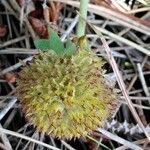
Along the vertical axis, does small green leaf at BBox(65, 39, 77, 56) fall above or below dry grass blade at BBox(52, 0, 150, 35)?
above

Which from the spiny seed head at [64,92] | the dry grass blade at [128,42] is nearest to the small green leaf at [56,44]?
the spiny seed head at [64,92]

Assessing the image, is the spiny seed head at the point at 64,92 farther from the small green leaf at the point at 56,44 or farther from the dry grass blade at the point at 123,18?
the dry grass blade at the point at 123,18

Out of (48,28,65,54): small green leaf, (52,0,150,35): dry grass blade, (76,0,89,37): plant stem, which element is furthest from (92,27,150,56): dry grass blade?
(48,28,65,54): small green leaf

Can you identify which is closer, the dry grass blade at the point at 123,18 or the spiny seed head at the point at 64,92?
the spiny seed head at the point at 64,92

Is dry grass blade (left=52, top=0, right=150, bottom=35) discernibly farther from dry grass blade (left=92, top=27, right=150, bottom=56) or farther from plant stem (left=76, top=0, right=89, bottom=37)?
plant stem (left=76, top=0, right=89, bottom=37)

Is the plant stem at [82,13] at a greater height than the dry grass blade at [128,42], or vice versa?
the plant stem at [82,13]

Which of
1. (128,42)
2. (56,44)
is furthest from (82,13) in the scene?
(128,42)

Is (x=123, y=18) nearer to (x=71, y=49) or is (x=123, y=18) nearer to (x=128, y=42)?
(x=128, y=42)

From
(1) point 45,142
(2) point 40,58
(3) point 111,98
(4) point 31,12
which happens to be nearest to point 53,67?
(2) point 40,58
